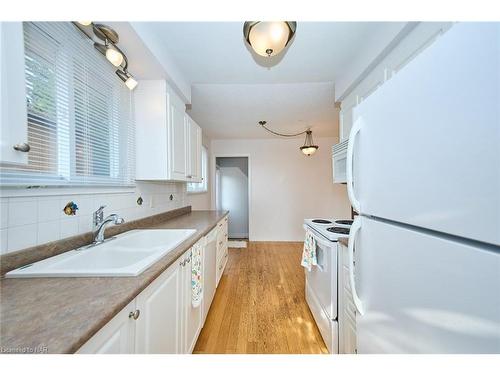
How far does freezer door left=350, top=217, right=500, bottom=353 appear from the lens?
44 centimetres

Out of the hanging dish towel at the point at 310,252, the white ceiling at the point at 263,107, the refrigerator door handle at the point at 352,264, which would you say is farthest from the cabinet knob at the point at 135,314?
the white ceiling at the point at 263,107

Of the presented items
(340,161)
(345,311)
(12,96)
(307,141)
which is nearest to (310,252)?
(345,311)

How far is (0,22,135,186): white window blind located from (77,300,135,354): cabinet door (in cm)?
67

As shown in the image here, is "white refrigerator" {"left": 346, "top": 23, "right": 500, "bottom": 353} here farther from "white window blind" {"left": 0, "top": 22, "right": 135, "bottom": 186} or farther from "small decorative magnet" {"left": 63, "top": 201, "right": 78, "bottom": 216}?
"small decorative magnet" {"left": 63, "top": 201, "right": 78, "bottom": 216}

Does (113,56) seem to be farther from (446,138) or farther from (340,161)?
(340,161)

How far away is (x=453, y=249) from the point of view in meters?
0.49

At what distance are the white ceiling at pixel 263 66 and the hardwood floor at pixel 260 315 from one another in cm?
238

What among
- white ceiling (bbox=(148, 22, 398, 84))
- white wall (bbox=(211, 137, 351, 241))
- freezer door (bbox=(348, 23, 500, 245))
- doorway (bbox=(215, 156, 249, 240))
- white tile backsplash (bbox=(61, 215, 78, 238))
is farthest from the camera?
doorway (bbox=(215, 156, 249, 240))

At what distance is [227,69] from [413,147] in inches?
76.3

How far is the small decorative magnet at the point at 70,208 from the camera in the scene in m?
1.11

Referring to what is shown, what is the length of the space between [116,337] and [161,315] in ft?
1.03

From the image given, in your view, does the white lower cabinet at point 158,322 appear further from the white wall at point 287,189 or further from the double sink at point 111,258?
the white wall at point 287,189

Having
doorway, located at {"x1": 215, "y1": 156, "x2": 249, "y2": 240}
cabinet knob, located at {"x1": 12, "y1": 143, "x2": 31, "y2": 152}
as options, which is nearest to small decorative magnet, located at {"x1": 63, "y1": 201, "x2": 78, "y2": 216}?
cabinet knob, located at {"x1": 12, "y1": 143, "x2": 31, "y2": 152}
